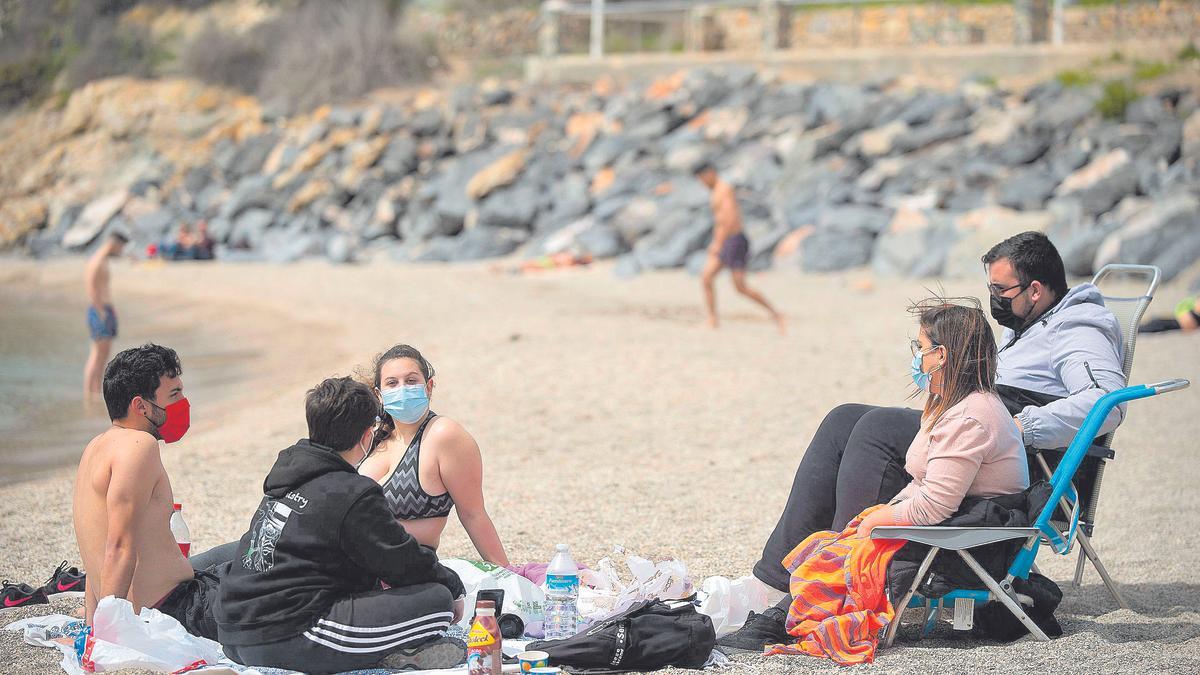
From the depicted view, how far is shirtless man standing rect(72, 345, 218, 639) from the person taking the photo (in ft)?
11.6

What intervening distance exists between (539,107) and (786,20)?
18.2ft

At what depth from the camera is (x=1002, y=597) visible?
146 inches

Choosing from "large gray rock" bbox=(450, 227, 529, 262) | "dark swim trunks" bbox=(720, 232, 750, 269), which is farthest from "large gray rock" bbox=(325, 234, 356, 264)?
"dark swim trunks" bbox=(720, 232, 750, 269)

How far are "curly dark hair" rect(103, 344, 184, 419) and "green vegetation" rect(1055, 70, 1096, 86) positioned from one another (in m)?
18.7

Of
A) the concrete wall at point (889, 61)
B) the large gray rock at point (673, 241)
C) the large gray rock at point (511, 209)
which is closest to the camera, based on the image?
the large gray rock at point (673, 241)

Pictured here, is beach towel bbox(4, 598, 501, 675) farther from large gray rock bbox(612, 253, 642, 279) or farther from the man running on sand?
large gray rock bbox(612, 253, 642, 279)

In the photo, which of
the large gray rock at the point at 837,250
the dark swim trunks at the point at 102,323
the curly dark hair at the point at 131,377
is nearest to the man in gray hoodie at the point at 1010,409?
the curly dark hair at the point at 131,377

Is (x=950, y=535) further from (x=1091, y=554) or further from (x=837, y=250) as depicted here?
(x=837, y=250)

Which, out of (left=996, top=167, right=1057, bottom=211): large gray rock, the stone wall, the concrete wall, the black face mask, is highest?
the stone wall

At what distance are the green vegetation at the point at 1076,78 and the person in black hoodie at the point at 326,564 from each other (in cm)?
1859

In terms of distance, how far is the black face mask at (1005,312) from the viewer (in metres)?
4.36

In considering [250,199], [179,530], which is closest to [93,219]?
[250,199]

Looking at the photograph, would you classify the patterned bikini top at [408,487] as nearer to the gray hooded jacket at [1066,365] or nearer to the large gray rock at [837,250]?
the gray hooded jacket at [1066,365]

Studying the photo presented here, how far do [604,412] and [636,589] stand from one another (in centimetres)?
438
